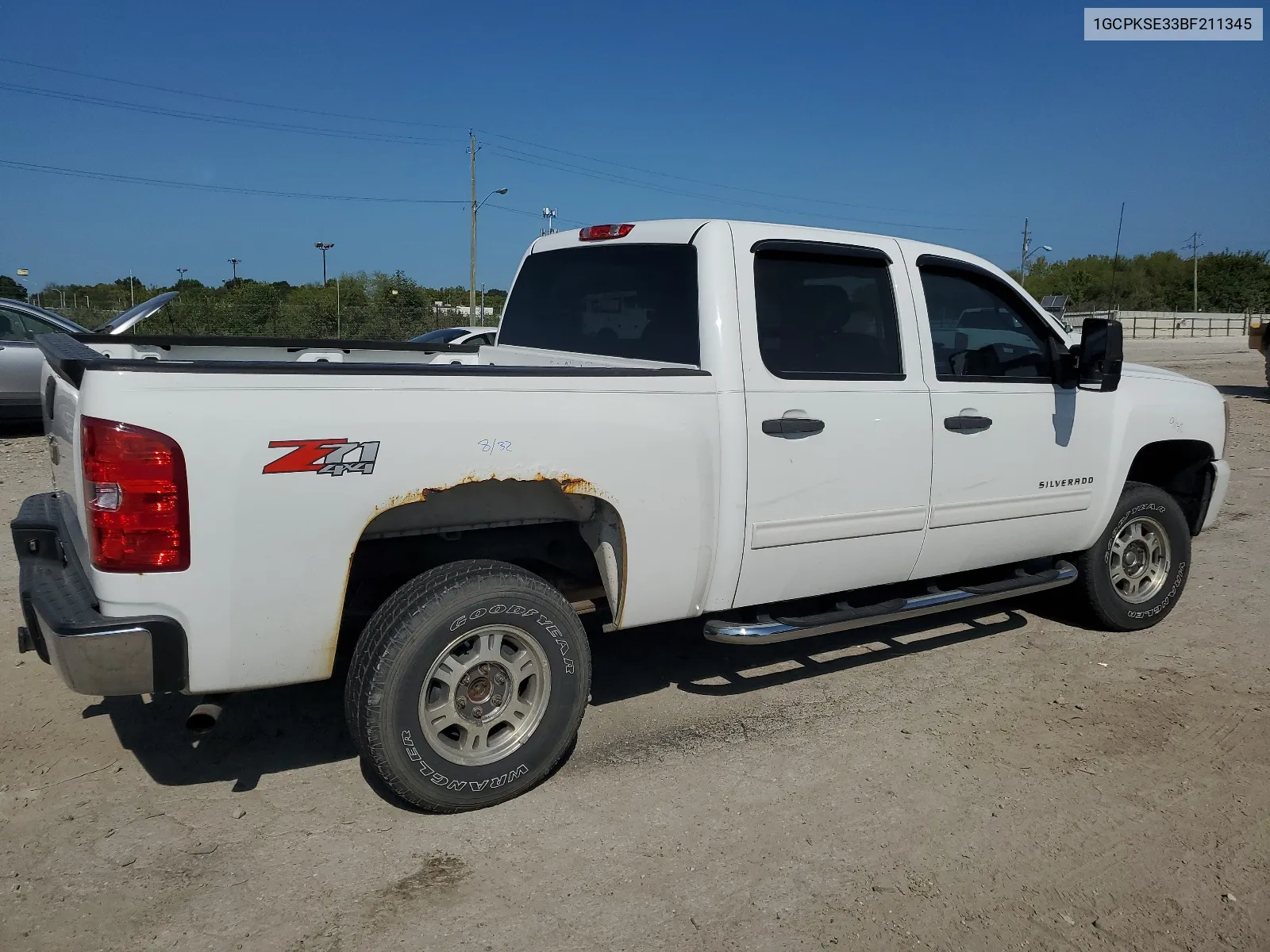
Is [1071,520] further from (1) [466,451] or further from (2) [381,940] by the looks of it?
(2) [381,940]

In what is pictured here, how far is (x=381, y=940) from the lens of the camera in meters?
2.84

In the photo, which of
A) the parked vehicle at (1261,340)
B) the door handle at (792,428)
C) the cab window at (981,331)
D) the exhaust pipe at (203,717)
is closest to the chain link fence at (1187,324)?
the parked vehicle at (1261,340)

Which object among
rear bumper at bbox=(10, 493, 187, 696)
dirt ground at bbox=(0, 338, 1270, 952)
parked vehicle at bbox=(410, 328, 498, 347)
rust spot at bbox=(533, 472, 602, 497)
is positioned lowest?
dirt ground at bbox=(0, 338, 1270, 952)

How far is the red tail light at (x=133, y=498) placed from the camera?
2.81 metres

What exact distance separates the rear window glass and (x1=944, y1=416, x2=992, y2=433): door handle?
4.28 ft

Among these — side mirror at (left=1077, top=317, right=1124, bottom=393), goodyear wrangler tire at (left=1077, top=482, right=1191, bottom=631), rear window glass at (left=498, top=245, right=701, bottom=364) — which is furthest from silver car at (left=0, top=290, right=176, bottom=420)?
goodyear wrangler tire at (left=1077, top=482, right=1191, bottom=631)

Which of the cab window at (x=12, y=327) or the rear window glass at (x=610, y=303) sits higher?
the cab window at (x=12, y=327)

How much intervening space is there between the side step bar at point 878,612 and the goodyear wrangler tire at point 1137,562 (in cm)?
28

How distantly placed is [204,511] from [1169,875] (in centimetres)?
324

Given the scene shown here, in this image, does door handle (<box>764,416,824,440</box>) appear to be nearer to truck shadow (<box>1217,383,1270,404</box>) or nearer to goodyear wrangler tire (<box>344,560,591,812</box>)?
goodyear wrangler tire (<box>344,560,591,812</box>)

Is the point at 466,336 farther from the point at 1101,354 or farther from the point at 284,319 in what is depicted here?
the point at 284,319

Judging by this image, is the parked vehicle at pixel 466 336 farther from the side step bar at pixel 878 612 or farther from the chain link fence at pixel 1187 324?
the chain link fence at pixel 1187 324

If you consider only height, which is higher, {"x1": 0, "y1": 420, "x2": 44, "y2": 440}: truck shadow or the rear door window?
the rear door window

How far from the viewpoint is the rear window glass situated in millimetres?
4184
